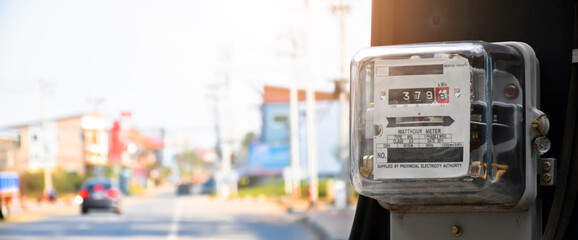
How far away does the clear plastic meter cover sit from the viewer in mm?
1302

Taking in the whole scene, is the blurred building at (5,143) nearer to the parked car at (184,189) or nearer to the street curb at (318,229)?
the street curb at (318,229)

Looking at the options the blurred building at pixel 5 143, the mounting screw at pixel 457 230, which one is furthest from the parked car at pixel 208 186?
the mounting screw at pixel 457 230

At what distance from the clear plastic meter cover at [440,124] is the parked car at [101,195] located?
3264cm

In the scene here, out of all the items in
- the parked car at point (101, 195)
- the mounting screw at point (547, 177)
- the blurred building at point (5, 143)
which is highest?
the mounting screw at point (547, 177)

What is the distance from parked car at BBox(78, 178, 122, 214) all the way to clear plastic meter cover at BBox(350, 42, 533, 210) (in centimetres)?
3264

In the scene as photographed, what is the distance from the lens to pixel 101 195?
34.9 meters

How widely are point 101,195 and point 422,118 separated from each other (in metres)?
34.4

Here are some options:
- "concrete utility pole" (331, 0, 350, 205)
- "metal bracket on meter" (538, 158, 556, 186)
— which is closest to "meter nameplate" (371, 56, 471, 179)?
"metal bracket on meter" (538, 158, 556, 186)

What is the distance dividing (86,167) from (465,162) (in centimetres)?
6614

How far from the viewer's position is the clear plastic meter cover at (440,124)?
130 centimetres

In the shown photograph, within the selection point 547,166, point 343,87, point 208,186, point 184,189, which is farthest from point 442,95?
point 184,189

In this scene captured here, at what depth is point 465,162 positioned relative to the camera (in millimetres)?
1298

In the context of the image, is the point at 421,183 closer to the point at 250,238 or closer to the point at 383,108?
the point at 383,108

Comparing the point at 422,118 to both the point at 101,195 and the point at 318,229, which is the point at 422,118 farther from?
the point at 101,195
